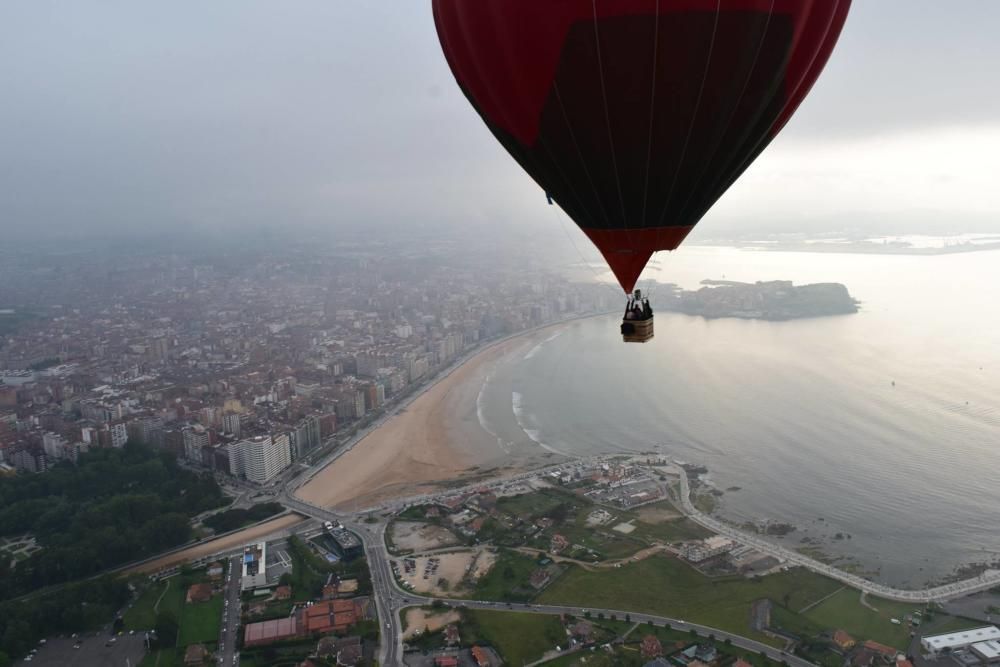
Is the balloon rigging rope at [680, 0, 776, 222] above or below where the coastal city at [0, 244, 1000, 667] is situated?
above

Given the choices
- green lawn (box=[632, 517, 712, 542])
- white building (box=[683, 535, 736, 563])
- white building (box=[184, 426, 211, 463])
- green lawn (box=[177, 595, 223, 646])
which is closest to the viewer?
green lawn (box=[177, 595, 223, 646])

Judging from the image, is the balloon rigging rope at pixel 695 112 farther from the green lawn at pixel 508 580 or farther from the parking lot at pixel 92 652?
the parking lot at pixel 92 652

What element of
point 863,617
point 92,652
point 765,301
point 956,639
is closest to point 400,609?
point 92,652

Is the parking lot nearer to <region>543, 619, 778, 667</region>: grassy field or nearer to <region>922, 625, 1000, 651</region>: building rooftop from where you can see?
<region>543, 619, 778, 667</region>: grassy field

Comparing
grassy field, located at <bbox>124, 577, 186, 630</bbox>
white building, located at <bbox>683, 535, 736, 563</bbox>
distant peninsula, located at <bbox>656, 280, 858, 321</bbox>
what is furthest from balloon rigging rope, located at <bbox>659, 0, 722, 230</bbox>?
distant peninsula, located at <bbox>656, 280, 858, 321</bbox>

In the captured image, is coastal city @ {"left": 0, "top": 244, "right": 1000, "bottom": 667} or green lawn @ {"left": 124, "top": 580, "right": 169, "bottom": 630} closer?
coastal city @ {"left": 0, "top": 244, "right": 1000, "bottom": 667}

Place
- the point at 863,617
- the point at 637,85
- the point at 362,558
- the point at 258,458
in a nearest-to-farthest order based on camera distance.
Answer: the point at 637,85 < the point at 863,617 < the point at 362,558 < the point at 258,458

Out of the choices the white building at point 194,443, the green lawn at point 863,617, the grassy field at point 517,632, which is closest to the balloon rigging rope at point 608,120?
the grassy field at point 517,632

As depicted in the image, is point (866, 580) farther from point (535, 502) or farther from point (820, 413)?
point (820, 413)
